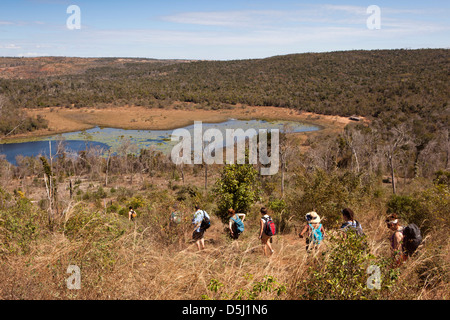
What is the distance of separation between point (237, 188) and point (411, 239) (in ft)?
17.2

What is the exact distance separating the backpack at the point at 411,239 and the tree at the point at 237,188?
494cm

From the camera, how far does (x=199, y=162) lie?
149ft

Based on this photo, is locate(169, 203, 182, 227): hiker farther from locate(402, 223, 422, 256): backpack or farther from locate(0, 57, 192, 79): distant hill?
locate(0, 57, 192, 79): distant hill

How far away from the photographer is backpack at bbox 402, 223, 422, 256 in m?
5.67

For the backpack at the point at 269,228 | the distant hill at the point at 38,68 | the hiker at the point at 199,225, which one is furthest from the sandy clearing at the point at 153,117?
the distant hill at the point at 38,68

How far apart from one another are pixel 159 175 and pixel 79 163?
12.4m

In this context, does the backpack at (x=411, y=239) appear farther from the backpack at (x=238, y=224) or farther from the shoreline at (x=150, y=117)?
the shoreline at (x=150, y=117)

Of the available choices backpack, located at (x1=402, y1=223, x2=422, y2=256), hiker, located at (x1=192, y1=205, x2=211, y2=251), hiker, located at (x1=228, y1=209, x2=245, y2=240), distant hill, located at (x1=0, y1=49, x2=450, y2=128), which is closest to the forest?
backpack, located at (x1=402, y1=223, x2=422, y2=256)

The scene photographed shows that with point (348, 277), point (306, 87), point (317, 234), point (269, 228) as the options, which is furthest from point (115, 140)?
point (348, 277)

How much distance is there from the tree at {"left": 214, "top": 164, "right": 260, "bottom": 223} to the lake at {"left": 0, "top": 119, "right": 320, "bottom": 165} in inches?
1473

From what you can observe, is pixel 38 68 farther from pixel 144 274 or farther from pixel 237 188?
pixel 144 274
